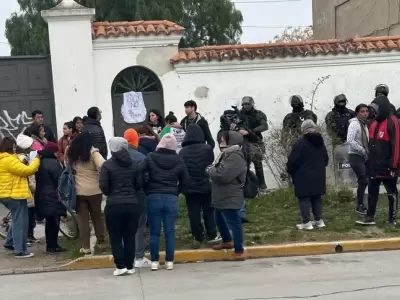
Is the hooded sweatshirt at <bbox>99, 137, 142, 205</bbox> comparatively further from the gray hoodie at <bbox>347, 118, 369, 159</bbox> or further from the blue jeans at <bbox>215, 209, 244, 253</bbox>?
the gray hoodie at <bbox>347, 118, 369, 159</bbox>

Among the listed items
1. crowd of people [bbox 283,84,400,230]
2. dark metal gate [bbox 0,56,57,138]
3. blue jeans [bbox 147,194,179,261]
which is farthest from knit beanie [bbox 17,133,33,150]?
dark metal gate [bbox 0,56,57,138]

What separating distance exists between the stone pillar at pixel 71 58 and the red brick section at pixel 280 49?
1.79 metres

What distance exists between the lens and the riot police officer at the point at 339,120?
12102mm

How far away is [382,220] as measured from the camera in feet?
31.7

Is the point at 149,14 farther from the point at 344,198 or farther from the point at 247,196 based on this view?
the point at 247,196

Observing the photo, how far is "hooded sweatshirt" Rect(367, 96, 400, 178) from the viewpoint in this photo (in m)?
8.86

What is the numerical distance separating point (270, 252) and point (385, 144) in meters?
2.30

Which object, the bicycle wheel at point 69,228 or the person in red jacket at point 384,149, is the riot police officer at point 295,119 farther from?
the bicycle wheel at point 69,228

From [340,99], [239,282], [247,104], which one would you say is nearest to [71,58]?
[247,104]

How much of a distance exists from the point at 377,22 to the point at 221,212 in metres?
12.6

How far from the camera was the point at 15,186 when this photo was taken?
27.5 feet

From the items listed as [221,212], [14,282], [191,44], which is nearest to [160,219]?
[221,212]

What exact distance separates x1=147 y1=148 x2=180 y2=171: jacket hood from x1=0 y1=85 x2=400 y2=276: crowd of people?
1 cm

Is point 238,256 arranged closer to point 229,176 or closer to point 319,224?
point 229,176
